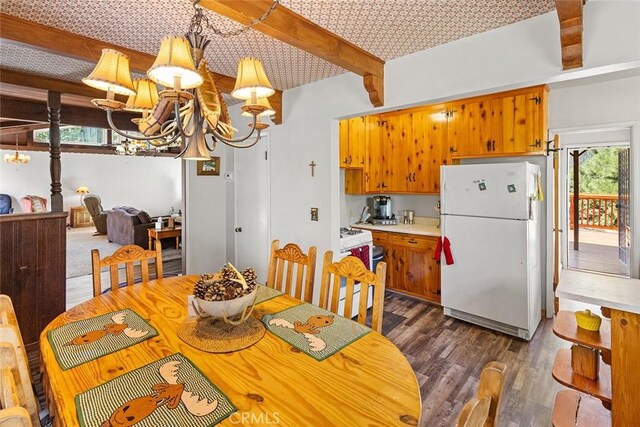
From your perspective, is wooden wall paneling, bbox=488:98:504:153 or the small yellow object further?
wooden wall paneling, bbox=488:98:504:153

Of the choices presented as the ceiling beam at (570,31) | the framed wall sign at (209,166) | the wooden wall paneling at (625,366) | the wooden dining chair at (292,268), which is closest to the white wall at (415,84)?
the ceiling beam at (570,31)

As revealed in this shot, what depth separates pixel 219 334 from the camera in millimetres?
1386

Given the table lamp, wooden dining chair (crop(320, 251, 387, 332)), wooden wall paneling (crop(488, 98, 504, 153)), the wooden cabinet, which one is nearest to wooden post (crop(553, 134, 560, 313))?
wooden wall paneling (crop(488, 98, 504, 153))

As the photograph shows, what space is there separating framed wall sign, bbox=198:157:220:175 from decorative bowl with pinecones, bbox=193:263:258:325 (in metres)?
2.86

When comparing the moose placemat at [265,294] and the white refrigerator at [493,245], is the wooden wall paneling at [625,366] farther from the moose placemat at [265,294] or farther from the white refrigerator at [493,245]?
the moose placemat at [265,294]

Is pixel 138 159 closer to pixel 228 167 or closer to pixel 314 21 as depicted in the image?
pixel 228 167

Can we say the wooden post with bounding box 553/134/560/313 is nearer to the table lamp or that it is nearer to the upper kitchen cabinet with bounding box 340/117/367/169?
the upper kitchen cabinet with bounding box 340/117/367/169

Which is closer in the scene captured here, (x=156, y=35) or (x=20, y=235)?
(x=156, y=35)

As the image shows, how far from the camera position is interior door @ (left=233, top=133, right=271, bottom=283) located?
3672mm

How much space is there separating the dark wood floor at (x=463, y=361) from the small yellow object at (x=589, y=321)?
0.64 meters

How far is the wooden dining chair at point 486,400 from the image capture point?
552 mm

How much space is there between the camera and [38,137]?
790cm

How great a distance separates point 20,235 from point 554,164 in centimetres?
497

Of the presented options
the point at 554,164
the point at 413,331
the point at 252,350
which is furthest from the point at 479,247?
the point at 252,350
